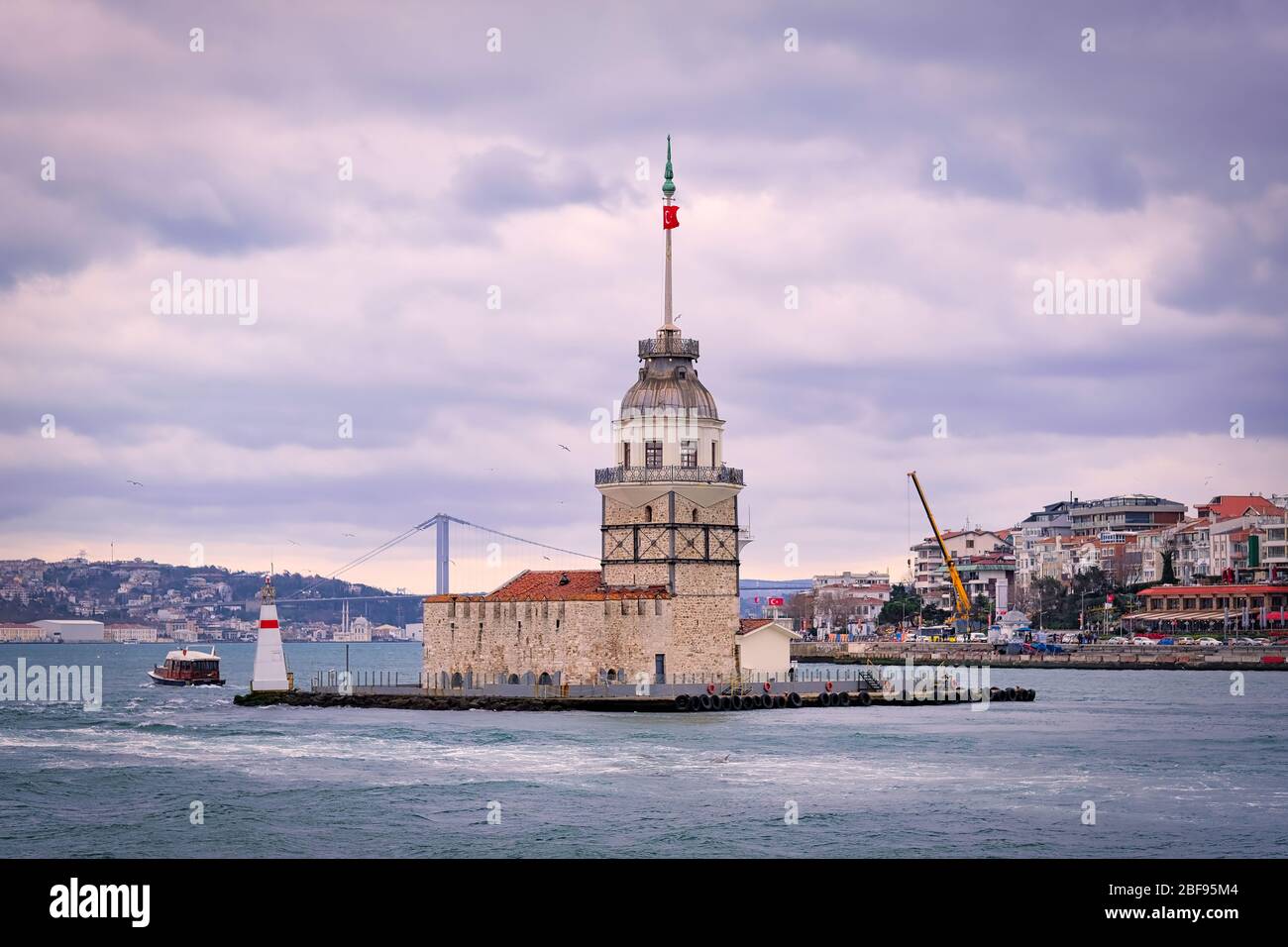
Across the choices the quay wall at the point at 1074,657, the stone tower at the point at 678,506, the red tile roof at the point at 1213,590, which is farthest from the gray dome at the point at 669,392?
the red tile roof at the point at 1213,590

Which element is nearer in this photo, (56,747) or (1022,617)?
(56,747)

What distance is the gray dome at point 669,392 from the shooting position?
60938 mm

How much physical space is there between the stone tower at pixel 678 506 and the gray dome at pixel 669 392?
3 cm

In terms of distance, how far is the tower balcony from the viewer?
6144 cm

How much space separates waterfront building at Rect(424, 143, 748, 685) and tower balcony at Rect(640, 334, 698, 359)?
48 millimetres

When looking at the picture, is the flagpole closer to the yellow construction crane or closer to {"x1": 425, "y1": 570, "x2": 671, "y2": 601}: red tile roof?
{"x1": 425, "y1": 570, "x2": 671, "y2": 601}: red tile roof

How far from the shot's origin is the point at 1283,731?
56.8 meters

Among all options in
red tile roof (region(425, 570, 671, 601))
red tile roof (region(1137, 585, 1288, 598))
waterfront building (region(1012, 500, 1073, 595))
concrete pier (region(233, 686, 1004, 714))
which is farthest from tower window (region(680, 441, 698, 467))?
waterfront building (region(1012, 500, 1073, 595))

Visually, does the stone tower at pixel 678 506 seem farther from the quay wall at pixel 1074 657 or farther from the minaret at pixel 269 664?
the quay wall at pixel 1074 657

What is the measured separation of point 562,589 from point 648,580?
126 inches
